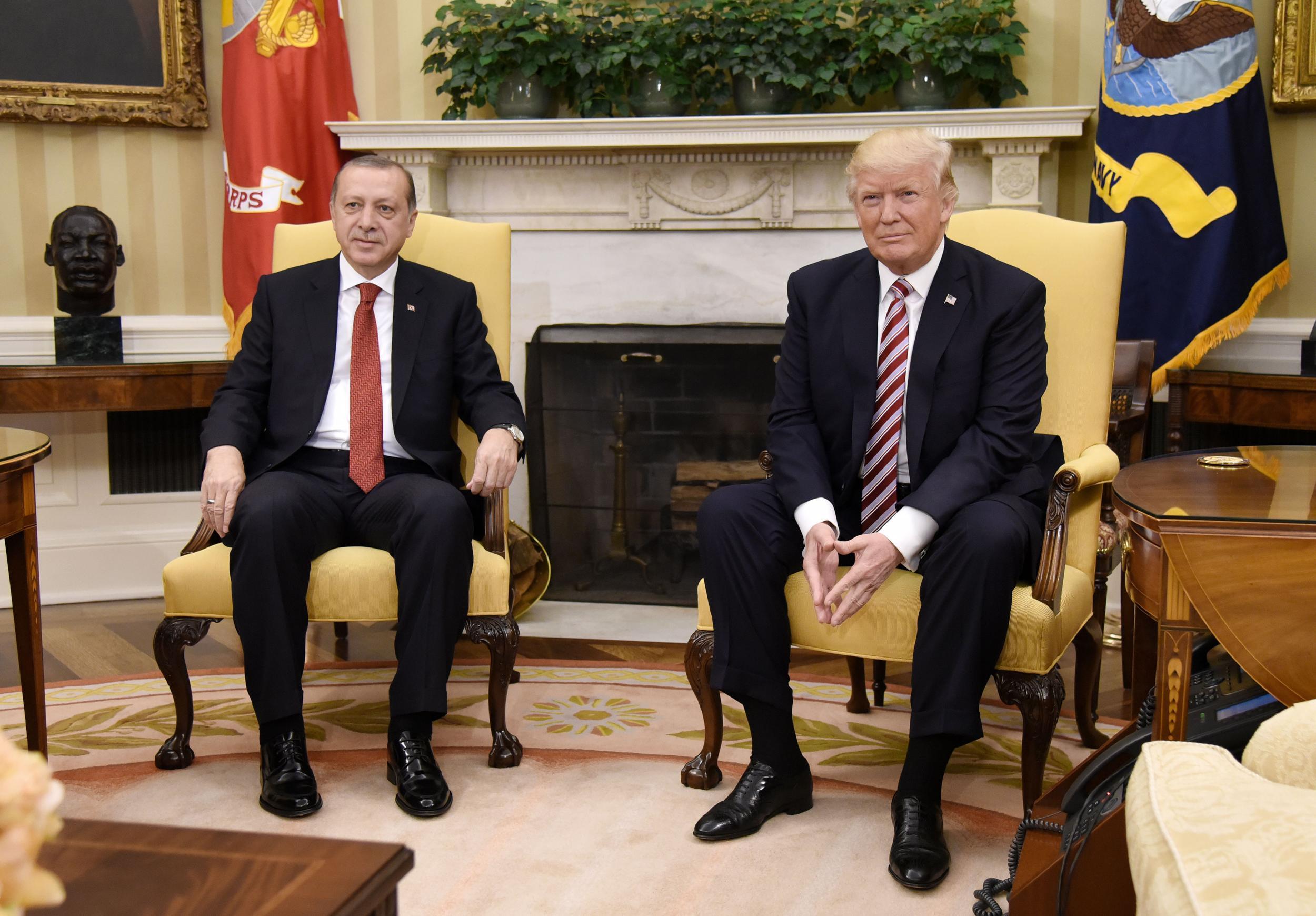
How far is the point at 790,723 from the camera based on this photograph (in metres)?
2.12

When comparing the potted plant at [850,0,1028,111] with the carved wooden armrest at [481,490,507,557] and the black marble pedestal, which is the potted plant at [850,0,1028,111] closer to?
the carved wooden armrest at [481,490,507,557]

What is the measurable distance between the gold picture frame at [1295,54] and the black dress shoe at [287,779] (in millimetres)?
3354

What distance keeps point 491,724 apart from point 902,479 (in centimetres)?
99

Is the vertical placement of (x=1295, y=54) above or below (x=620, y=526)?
above

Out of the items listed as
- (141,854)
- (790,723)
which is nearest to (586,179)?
(790,723)

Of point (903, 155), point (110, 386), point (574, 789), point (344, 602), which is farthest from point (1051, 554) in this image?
point (110, 386)

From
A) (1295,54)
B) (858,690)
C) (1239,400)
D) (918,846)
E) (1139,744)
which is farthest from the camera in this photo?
(1295,54)

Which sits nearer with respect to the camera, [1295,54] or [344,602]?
[344,602]

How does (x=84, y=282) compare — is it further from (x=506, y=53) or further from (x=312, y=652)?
(x=506, y=53)

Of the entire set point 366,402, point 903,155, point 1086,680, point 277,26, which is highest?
point 277,26

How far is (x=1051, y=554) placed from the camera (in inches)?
78.4

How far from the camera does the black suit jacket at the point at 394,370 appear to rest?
2506mm

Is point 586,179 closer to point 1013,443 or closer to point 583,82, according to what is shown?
point 583,82

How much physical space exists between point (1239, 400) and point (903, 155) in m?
1.66
